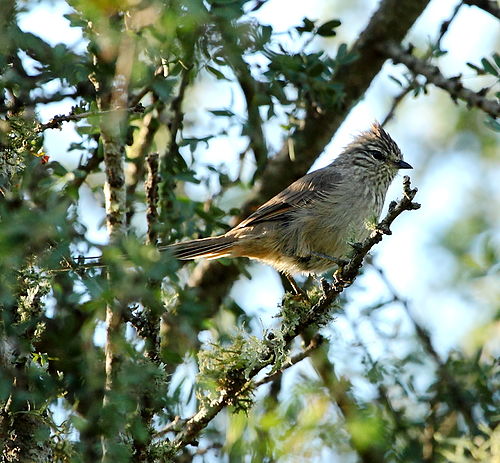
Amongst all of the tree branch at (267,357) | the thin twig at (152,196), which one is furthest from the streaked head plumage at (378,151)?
the tree branch at (267,357)

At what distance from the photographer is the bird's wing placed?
20.8ft

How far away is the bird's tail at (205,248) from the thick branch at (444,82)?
184 centimetres

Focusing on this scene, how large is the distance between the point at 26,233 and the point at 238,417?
86.1 inches

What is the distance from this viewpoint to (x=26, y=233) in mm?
3035

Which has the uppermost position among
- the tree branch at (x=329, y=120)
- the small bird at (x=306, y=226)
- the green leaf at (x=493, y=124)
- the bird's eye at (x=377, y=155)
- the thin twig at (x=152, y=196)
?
the tree branch at (x=329, y=120)

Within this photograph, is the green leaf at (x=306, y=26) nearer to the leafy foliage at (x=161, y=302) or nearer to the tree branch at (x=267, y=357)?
the leafy foliage at (x=161, y=302)

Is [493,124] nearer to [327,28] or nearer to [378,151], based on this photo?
[327,28]

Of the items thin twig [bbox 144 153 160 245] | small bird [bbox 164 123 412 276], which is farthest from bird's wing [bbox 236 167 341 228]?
thin twig [bbox 144 153 160 245]

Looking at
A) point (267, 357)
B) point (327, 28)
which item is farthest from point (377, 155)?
point (267, 357)

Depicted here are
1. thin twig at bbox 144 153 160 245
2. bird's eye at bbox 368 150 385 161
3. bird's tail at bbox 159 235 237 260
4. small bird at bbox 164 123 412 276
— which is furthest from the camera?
bird's eye at bbox 368 150 385 161

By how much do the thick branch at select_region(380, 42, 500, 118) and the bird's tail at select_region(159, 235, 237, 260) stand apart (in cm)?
184

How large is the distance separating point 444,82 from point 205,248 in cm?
201

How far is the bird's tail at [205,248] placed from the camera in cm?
567

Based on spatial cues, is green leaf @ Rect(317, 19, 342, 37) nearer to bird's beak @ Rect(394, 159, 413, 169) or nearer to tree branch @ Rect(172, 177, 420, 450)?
tree branch @ Rect(172, 177, 420, 450)
